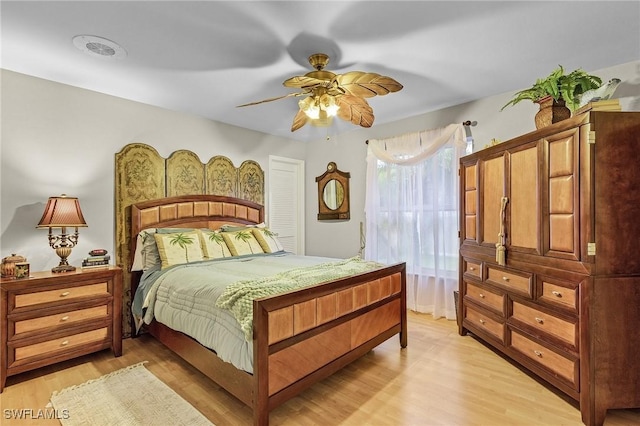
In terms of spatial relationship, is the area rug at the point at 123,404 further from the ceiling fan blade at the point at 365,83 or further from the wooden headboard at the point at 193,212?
the ceiling fan blade at the point at 365,83

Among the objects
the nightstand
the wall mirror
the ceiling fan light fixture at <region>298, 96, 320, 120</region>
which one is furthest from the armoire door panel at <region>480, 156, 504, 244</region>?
the nightstand

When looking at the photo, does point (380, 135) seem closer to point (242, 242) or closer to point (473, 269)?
point (473, 269)

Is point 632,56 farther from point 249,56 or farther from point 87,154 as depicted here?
point 87,154

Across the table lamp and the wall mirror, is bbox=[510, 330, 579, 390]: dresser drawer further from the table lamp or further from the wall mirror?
the table lamp

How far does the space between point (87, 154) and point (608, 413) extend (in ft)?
15.7

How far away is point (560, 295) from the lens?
2.12m

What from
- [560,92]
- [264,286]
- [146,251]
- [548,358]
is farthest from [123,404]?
[560,92]

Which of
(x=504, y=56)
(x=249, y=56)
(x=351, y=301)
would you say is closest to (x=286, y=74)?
(x=249, y=56)

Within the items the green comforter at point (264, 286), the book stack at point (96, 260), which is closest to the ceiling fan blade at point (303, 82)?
the green comforter at point (264, 286)

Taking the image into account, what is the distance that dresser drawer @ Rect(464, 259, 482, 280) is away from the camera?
9.79 ft

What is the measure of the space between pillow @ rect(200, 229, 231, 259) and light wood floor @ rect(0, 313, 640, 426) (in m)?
1.01

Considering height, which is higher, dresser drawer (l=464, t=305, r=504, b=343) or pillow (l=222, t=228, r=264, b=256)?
pillow (l=222, t=228, r=264, b=256)

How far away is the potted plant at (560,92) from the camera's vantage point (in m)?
2.26

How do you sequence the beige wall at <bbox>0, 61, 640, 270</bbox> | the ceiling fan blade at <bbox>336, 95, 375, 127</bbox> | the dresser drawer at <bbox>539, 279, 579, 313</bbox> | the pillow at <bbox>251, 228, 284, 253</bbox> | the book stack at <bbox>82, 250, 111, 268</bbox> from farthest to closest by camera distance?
1. the pillow at <bbox>251, 228, 284, 253</bbox>
2. the book stack at <bbox>82, 250, 111, 268</bbox>
3. the beige wall at <bbox>0, 61, 640, 270</bbox>
4. the ceiling fan blade at <bbox>336, 95, 375, 127</bbox>
5. the dresser drawer at <bbox>539, 279, 579, 313</bbox>
